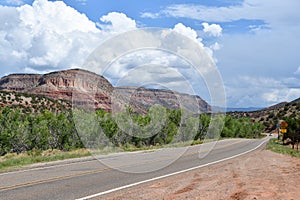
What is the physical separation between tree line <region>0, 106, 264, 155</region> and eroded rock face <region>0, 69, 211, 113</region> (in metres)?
1.25

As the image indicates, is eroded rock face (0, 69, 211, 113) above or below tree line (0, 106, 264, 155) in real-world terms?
above

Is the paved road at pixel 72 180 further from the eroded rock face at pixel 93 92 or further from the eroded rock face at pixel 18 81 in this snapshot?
the eroded rock face at pixel 18 81

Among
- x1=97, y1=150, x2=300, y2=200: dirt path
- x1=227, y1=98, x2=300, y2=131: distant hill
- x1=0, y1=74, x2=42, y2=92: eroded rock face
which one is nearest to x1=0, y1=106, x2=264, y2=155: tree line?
x1=97, y1=150, x2=300, y2=200: dirt path

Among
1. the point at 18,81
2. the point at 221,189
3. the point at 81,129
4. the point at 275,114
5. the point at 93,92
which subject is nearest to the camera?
the point at 221,189

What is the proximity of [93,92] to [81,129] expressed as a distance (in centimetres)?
1129

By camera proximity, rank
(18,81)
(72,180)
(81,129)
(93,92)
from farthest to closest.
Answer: (18,81), (81,129), (93,92), (72,180)

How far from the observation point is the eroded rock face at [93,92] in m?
18.2

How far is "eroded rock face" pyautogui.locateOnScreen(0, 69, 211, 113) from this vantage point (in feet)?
59.7

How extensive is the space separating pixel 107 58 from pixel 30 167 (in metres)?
6.22

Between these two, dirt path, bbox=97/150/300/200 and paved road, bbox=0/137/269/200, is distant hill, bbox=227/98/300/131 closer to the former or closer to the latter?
paved road, bbox=0/137/269/200

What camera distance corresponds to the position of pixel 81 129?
→ 1391 inches

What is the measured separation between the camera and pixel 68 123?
37.5m

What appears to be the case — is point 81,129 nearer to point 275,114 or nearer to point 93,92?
point 93,92

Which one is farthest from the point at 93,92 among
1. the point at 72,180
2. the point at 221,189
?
the point at 221,189
